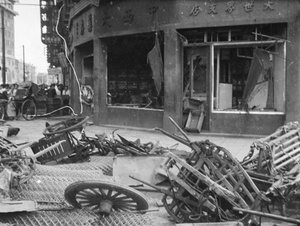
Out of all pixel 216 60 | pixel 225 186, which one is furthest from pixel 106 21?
pixel 225 186

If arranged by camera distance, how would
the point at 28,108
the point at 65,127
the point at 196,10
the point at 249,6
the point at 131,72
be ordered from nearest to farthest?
the point at 65,127, the point at 249,6, the point at 196,10, the point at 131,72, the point at 28,108

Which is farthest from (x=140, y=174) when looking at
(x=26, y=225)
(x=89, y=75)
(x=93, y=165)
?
(x=89, y=75)

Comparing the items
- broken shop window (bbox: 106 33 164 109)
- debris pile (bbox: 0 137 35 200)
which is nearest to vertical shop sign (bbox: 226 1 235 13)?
broken shop window (bbox: 106 33 164 109)

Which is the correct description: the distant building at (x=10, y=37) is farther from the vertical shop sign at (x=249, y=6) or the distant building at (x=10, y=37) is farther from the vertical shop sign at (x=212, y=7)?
the vertical shop sign at (x=249, y=6)

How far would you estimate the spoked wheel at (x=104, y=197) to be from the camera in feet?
13.6

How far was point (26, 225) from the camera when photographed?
432 cm

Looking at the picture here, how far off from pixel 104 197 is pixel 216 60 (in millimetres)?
9516

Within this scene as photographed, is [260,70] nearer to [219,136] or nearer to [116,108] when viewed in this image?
[219,136]

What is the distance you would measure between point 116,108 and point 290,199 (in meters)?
11.0

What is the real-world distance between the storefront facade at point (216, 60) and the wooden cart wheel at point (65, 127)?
5634 mm

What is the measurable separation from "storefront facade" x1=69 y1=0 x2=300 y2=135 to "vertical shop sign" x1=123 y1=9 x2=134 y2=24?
0.03 metres

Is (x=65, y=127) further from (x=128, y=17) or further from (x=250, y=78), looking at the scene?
(x=128, y=17)

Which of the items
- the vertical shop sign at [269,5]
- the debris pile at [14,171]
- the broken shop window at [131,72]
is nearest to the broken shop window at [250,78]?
the vertical shop sign at [269,5]

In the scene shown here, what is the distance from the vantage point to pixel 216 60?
43.4 ft
